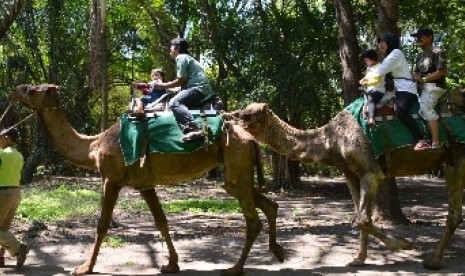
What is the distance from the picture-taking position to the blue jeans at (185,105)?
7.68 m

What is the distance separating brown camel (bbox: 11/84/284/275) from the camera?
25.3 feet

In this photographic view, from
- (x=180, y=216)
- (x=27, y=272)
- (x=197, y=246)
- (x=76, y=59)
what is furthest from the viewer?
Answer: (x=76, y=59)

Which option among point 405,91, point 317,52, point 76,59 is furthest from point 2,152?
Result: point 76,59

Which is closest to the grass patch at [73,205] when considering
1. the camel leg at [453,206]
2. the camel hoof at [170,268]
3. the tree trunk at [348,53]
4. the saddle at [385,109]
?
the tree trunk at [348,53]

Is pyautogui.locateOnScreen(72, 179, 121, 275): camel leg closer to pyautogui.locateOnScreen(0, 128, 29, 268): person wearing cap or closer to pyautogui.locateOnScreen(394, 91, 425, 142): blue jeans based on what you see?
Result: pyautogui.locateOnScreen(0, 128, 29, 268): person wearing cap

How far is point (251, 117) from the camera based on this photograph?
7992 mm

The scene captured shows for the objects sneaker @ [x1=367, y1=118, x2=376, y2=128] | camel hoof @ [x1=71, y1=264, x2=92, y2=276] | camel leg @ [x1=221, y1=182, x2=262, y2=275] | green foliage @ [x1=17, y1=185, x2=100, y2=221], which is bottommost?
camel hoof @ [x1=71, y1=264, x2=92, y2=276]

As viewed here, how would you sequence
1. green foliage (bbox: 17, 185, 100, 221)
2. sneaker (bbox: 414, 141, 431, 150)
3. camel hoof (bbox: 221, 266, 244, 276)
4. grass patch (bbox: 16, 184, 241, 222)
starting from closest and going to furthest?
camel hoof (bbox: 221, 266, 244, 276), sneaker (bbox: 414, 141, 431, 150), green foliage (bbox: 17, 185, 100, 221), grass patch (bbox: 16, 184, 241, 222)

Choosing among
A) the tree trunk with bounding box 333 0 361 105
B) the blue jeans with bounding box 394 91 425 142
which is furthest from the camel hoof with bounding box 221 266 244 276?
the tree trunk with bounding box 333 0 361 105

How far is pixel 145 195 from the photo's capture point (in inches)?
330

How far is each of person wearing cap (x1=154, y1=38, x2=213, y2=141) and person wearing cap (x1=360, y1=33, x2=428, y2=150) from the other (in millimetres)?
2298

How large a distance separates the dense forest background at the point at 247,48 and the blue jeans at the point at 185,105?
4897mm

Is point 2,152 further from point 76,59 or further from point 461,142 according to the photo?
point 76,59

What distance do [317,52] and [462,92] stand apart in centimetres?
1241
